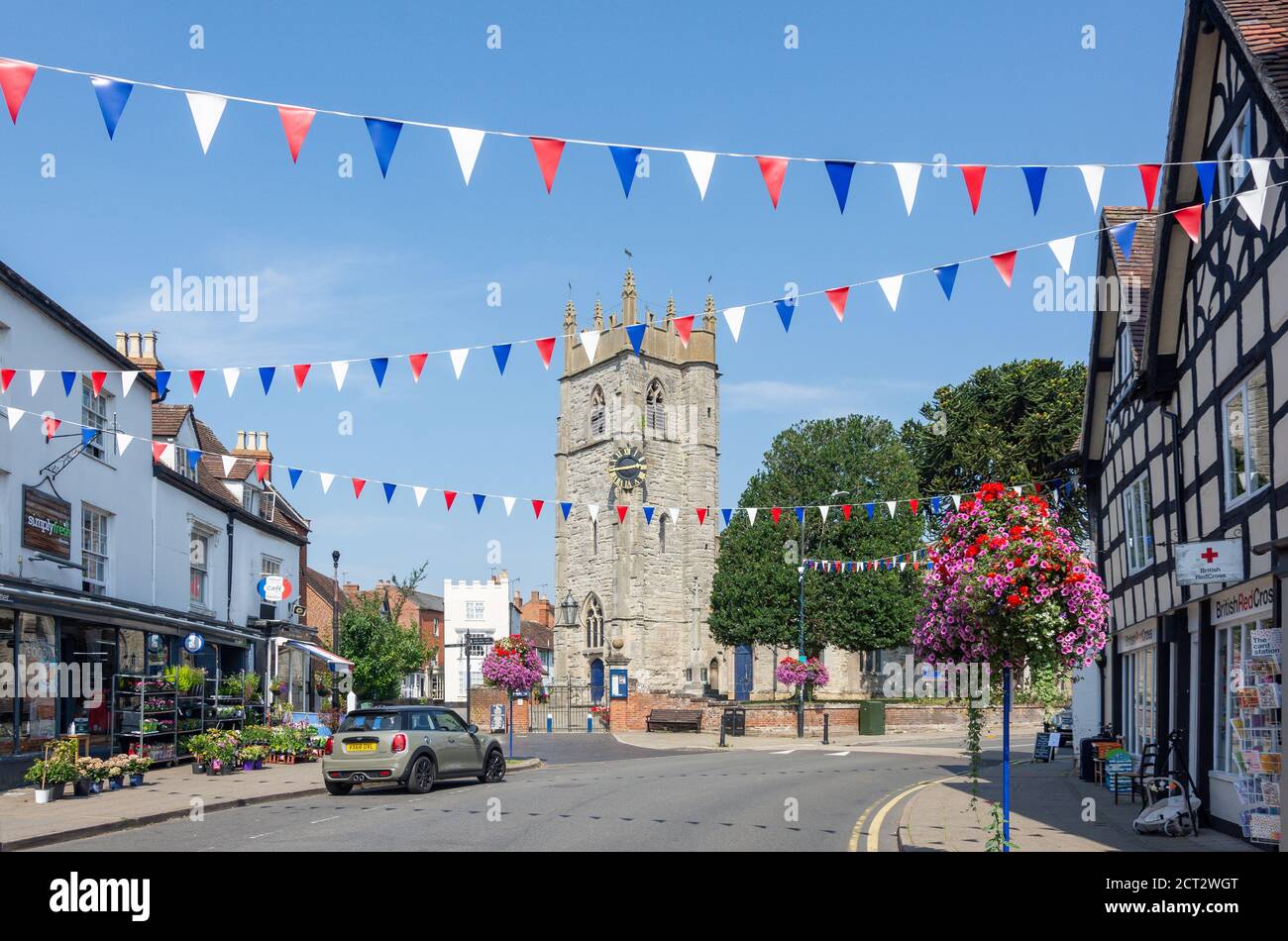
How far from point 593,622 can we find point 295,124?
66.7 metres

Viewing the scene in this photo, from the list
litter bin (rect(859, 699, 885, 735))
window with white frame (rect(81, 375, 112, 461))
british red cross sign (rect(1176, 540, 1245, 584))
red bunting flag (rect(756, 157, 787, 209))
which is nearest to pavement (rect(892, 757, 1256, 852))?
british red cross sign (rect(1176, 540, 1245, 584))

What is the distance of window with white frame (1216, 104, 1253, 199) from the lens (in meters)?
13.3

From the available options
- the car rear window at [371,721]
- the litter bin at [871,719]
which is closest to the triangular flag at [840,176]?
the car rear window at [371,721]

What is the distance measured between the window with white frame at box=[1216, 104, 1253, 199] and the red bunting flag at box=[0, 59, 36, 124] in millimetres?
11587

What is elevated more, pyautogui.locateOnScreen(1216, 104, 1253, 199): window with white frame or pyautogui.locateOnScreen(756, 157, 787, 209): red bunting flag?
pyautogui.locateOnScreen(1216, 104, 1253, 199): window with white frame

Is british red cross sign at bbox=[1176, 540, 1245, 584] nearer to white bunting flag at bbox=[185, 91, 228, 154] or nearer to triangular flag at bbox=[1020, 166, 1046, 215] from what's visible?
triangular flag at bbox=[1020, 166, 1046, 215]

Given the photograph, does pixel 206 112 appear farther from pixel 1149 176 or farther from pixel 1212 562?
pixel 1212 562

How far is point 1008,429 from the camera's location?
48219 millimetres

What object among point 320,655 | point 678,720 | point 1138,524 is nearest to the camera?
point 1138,524

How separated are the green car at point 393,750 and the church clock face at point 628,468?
53968 mm

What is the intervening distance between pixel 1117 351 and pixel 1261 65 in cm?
1013

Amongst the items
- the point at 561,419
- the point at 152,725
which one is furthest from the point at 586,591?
the point at 152,725

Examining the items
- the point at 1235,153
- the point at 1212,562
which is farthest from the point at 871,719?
the point at 1235,153
